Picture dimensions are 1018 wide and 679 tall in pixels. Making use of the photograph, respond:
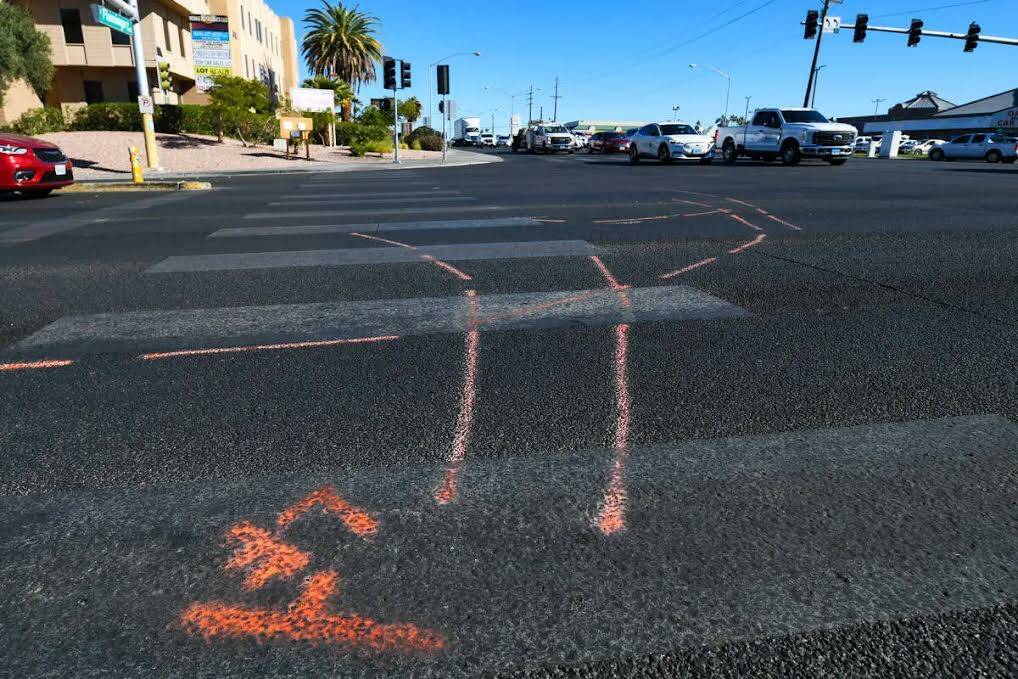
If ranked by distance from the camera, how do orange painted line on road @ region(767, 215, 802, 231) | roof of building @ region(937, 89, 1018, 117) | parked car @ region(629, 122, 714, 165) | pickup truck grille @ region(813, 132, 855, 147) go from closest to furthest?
orange painted line on road @ region(767, 215, 802, 231) < pickup truck grille @ region(813, 132, 855, 147) < parked car @ region(629, 122, 714, 165) < roof of building @ region(937, 89, 1018, 117)

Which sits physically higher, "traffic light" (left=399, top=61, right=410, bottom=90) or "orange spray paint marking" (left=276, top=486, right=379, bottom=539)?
"traffic light" (left=399, top=61, right=410, bottom=90)

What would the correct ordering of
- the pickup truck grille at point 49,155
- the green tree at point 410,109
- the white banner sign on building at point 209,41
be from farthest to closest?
1. the green tree at point 410,109
2. the white banner sign on building at point 209,41
3. the pickup truck grille at point 49,155

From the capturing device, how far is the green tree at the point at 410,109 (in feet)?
Answer: 251

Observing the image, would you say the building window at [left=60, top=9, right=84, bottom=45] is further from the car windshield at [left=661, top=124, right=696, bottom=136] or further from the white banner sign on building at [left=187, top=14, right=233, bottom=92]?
the car windshield at [left=661, top=124, right=696, bottom=136]

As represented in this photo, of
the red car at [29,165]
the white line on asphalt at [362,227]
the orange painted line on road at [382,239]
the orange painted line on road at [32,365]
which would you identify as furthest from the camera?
the red car at [29,165]

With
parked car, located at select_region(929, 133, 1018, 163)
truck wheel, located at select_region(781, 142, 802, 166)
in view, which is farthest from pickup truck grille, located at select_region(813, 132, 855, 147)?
parked car, located at select_region(929, 133, 1018, 163)

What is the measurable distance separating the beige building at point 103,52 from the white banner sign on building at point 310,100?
15.2 ft

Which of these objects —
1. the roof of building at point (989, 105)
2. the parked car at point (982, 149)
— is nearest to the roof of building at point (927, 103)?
the roof of building at point (989, 105)

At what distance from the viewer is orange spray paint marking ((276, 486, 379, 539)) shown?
7.89 ft

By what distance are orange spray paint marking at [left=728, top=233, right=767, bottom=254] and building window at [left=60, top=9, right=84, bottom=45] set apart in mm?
40529

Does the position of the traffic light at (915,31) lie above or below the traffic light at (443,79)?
above

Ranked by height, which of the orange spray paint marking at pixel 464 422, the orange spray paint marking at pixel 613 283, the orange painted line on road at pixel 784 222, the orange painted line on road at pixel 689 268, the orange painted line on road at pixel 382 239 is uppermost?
the orange painted line on road at pixel 784 222

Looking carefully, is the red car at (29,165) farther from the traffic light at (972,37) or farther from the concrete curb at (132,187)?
the traffic light at (972,37)

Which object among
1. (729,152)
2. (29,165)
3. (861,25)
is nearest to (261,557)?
(29,165)
